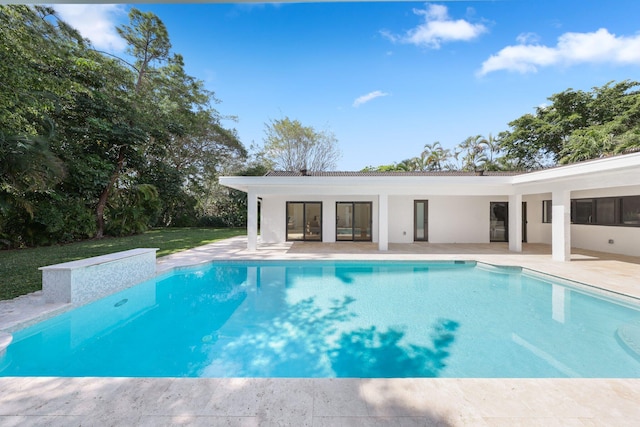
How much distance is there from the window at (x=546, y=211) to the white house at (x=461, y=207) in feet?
0.14

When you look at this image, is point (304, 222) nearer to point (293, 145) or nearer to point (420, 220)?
point (420, 220)

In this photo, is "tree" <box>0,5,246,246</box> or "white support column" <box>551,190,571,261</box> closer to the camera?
"tree" <box>0,5,246,246</box>

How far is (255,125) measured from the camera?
88.9ft

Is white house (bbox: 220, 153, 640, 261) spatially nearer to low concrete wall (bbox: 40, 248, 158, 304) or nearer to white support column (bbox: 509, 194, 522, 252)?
white support column (bbox: 509, 194, 522, 252)

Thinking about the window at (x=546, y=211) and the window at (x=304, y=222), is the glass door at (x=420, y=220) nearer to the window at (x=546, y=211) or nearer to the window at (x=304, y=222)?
the window at (x=304, y=222)

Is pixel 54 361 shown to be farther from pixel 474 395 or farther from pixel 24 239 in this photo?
pixel 24 239

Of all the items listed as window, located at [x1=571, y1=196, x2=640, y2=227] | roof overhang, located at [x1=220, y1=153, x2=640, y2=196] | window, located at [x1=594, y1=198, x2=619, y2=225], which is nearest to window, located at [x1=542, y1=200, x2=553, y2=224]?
window, located at [x1=571, y1=196, x2=640, y2=227]

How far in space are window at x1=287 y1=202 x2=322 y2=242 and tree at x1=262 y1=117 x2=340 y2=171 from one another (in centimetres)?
1285

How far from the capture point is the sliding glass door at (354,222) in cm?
1477

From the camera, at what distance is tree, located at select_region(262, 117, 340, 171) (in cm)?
2714

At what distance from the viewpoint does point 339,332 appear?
4957mm

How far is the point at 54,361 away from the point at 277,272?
5.59 m

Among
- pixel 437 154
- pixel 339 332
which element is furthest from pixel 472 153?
pixel 339 332

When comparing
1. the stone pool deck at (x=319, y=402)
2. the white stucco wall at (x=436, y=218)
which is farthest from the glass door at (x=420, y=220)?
the stone pool deck at (x=319, y=402)
